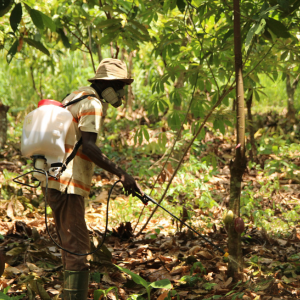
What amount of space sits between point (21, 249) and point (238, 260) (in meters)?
1.67

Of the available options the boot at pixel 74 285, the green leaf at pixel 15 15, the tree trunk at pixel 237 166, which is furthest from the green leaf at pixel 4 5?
the boot at pixel 74 285

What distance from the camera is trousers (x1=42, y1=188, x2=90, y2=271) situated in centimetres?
217

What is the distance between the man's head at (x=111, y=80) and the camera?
2285 mm

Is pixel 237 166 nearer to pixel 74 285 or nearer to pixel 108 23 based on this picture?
pixel 74 285

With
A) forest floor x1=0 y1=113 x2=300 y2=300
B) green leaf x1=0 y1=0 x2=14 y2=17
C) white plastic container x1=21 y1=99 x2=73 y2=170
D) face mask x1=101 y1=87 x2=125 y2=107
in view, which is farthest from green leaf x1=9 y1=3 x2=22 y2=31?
forest floor x1=0 y1=113 x2=300 y2=300

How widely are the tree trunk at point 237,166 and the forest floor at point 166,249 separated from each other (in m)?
0.11

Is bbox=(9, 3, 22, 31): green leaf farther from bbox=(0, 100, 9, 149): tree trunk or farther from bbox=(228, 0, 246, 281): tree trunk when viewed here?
bbox=(0, 100, 9, 149): tree trunk

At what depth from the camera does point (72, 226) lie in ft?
7.12

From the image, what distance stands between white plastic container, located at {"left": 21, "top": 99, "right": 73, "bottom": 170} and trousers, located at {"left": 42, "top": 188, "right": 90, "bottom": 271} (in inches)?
10.0

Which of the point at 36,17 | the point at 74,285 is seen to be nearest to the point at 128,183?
the point at 74,285

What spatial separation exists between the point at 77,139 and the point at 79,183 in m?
0.27

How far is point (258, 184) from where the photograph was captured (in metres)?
Result: 4.83

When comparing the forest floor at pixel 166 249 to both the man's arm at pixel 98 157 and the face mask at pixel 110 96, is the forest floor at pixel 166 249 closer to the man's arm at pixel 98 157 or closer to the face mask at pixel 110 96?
the man's arm at pixel 98 157

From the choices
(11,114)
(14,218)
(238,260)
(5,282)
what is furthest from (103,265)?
(11,114)
